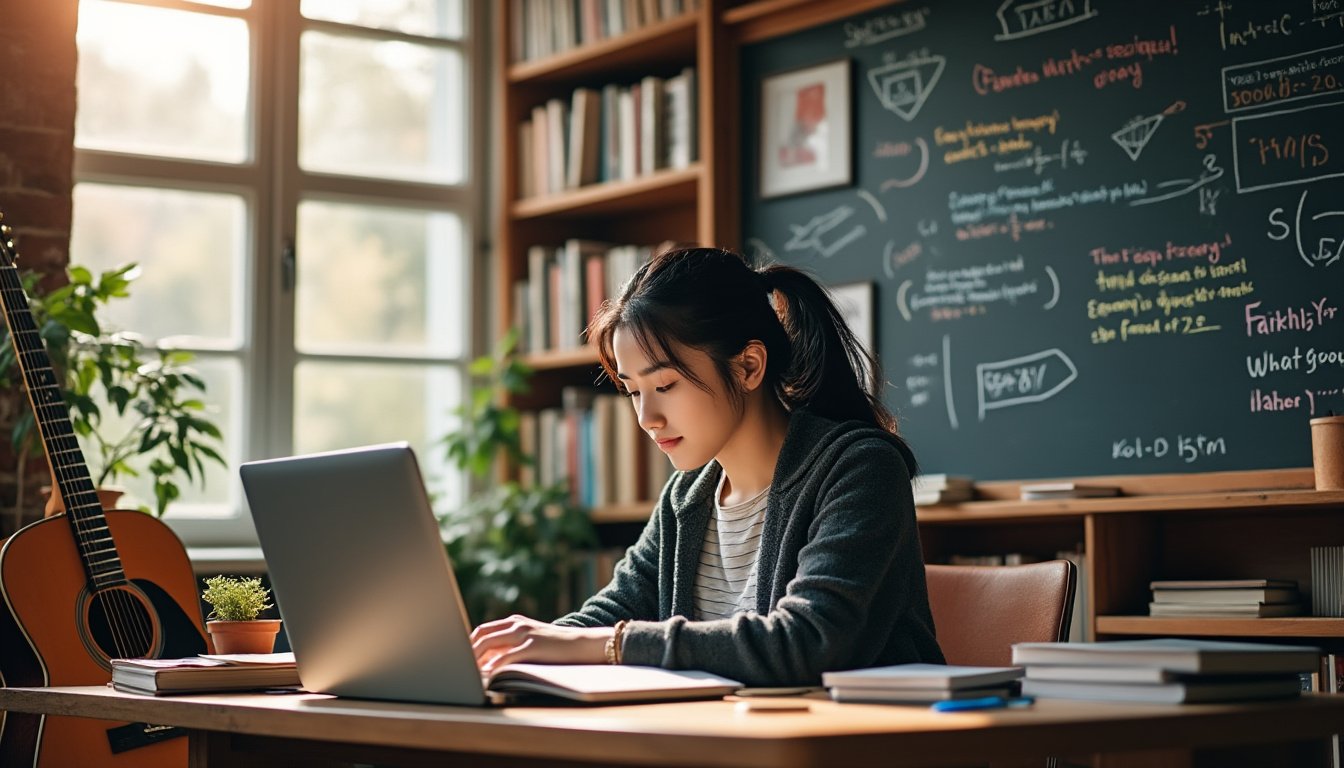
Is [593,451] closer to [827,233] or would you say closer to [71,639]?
[827,233]

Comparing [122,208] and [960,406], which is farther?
[122,208]

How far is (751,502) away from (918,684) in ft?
2.42

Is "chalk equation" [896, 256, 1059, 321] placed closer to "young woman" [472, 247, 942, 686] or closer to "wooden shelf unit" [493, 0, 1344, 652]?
"wooden shelf unit" [493, 0, 1344, 652]

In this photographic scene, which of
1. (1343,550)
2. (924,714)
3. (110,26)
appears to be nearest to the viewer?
(924,714)

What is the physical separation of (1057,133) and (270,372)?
7.13 feet

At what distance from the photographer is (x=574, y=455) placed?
434cm

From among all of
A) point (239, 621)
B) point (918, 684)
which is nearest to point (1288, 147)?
point (918, 684)

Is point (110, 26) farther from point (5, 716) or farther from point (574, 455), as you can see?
point (5, 716)

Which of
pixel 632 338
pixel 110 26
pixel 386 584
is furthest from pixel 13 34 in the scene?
pixel 386 584

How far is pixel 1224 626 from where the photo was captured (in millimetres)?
2855

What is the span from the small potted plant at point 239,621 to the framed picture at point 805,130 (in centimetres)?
219

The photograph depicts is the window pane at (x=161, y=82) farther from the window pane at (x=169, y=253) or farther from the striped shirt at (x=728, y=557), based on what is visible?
the striped shirt at (x=728, y=557)

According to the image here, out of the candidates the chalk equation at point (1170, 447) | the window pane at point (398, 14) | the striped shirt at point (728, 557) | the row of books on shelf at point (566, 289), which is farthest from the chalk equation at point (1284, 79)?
the window pane at point (398, 14)

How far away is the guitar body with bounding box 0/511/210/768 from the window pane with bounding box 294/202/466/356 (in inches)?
65.6
